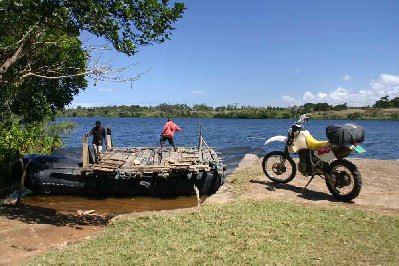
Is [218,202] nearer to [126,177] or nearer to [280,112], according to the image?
[126,177]

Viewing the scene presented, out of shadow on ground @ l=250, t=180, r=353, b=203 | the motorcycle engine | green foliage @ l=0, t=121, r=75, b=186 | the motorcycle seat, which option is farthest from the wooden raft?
the motorcycle seat

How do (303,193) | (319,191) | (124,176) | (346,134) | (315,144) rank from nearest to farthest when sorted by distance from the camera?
1. (346,134)
2. (315,144)
3. (303,193)
4. (319,191)
5. (124,176)

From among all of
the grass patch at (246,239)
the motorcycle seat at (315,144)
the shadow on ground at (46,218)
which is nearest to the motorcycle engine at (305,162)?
the motorcycle seat at (315,144)

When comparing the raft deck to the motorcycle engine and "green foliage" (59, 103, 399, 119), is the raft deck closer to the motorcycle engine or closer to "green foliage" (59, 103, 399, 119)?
the motorcycle engine

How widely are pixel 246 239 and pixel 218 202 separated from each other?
10.2ft

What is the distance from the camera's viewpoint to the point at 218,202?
34.8ft

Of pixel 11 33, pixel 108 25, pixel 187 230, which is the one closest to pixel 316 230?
pixel 187 230

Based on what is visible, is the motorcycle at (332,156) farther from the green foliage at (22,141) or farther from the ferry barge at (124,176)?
the green foliage at (22,141)

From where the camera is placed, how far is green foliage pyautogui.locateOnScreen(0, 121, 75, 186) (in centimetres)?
1789

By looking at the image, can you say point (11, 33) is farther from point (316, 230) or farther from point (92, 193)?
point (316, 230)

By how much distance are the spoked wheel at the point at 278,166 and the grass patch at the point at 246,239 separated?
279 cm

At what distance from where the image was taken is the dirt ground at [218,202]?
27.6ft

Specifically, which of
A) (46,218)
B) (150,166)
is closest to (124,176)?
(150,166)

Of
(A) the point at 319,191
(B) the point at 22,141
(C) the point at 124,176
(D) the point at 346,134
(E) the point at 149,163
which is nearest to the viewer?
(D) the point at 346,134
